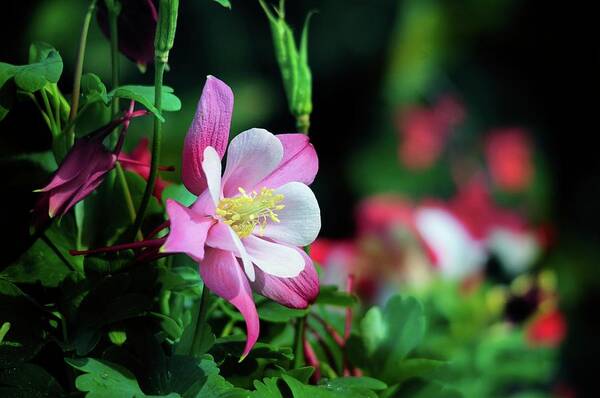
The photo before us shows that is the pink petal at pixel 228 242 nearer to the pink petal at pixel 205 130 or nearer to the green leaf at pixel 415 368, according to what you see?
the pink petal at pixel 205 130

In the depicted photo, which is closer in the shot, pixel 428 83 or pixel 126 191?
pixel 126 191

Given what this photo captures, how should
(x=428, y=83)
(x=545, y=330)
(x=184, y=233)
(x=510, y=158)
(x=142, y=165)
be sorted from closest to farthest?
(x=184, y=233) < (x=142, y=165) < (x=545, y=330) < (x=510, y=158) < (x=428, y=83)

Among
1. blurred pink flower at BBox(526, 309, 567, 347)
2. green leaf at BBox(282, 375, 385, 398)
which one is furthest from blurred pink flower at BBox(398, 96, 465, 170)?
green leaf at BBox(282, 375, 385, 398)

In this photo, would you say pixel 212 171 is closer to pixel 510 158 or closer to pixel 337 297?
pixel 337 297

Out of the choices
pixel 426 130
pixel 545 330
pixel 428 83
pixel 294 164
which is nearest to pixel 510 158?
pixel 426 130

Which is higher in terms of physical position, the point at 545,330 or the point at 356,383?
the point at 356,383

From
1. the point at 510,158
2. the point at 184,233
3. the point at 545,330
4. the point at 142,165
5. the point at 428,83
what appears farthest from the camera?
the point at 428,83

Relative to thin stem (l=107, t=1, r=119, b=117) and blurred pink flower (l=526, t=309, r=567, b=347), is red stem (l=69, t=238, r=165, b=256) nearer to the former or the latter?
thin stem (l=107, t=1, r=119, b=117)
